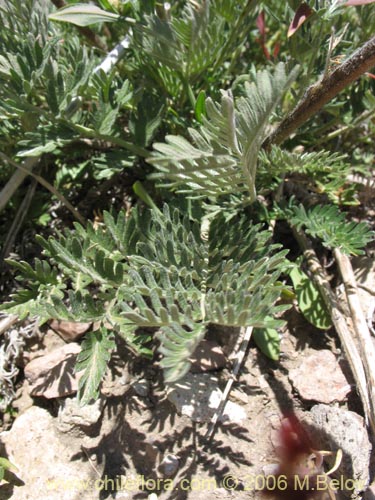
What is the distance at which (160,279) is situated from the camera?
1423 mm

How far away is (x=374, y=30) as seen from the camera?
1.96 m

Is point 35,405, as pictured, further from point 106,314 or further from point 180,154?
point 180,154

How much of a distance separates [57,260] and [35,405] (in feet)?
1.84

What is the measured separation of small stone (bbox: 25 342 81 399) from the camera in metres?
1.76

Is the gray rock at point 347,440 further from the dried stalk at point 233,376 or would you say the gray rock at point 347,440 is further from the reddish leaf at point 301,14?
the reddish leaf at point 301,14

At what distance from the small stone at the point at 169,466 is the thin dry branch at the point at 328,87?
1090mm

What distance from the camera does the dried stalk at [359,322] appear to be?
158 centimetres

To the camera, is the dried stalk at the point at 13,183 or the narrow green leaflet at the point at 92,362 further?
the dried stalk at the point at 13,183

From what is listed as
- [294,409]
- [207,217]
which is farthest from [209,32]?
[294,409]

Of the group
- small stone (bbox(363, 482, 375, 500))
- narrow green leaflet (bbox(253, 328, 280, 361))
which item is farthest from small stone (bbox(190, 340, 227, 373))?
small stone (bbox(363, 482, 375, 500))

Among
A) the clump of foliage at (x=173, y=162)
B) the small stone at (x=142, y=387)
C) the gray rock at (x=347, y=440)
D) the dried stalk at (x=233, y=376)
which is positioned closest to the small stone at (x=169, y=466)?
the dried stalk at (x=233, y=376)

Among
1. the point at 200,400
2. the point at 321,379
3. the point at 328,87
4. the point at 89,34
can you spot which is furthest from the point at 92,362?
the point at 89,34

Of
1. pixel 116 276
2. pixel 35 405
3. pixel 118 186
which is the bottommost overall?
pixel 35 405

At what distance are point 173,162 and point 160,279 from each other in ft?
1.21
